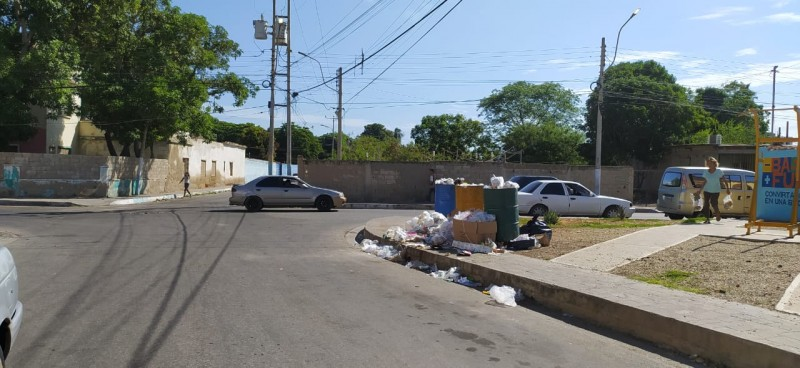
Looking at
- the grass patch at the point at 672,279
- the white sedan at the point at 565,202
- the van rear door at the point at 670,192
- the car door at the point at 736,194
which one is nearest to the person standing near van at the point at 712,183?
the van rear door at the point at 670,192

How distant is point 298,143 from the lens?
96.5 meters

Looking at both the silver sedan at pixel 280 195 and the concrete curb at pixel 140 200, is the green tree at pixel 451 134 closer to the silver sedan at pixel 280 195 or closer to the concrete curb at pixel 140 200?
the concrete curb at pixel 140 200

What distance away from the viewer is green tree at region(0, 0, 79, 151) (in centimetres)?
2692

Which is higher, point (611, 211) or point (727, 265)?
point (727, 265)

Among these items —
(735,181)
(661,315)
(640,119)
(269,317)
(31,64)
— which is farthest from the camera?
(640,119)

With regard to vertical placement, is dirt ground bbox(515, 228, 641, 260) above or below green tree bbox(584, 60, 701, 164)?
below

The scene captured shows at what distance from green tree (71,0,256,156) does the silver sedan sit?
10522mm

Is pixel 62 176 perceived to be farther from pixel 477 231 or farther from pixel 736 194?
pixel 736 194

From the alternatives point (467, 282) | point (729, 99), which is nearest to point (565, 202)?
point (467, 282)

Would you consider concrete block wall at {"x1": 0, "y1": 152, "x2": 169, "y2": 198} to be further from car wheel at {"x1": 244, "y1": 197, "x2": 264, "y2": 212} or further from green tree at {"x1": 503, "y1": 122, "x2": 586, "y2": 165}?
green tree at {"x1": 503, "y1": 122, "x2": 586, "y2": 165}

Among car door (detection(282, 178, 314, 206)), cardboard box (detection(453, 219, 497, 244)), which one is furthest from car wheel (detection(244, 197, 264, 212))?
cardboard box (detection(453, 219, 497, 244))

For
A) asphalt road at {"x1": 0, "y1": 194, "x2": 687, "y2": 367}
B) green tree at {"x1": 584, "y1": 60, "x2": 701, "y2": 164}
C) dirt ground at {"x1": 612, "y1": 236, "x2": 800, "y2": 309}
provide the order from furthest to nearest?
green tree at {"x1": 584, "y1": 60, "x2": 701, "y2": 164}, dirt ground at {"x1": 612, "y1": 236, "x2": 800, "y2": 309}, asphalt road at {"x1": 0, "y1": 194, "x2": 687, "y2": 367}

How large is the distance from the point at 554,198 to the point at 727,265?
464 inches

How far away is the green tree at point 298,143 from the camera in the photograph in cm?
9569
